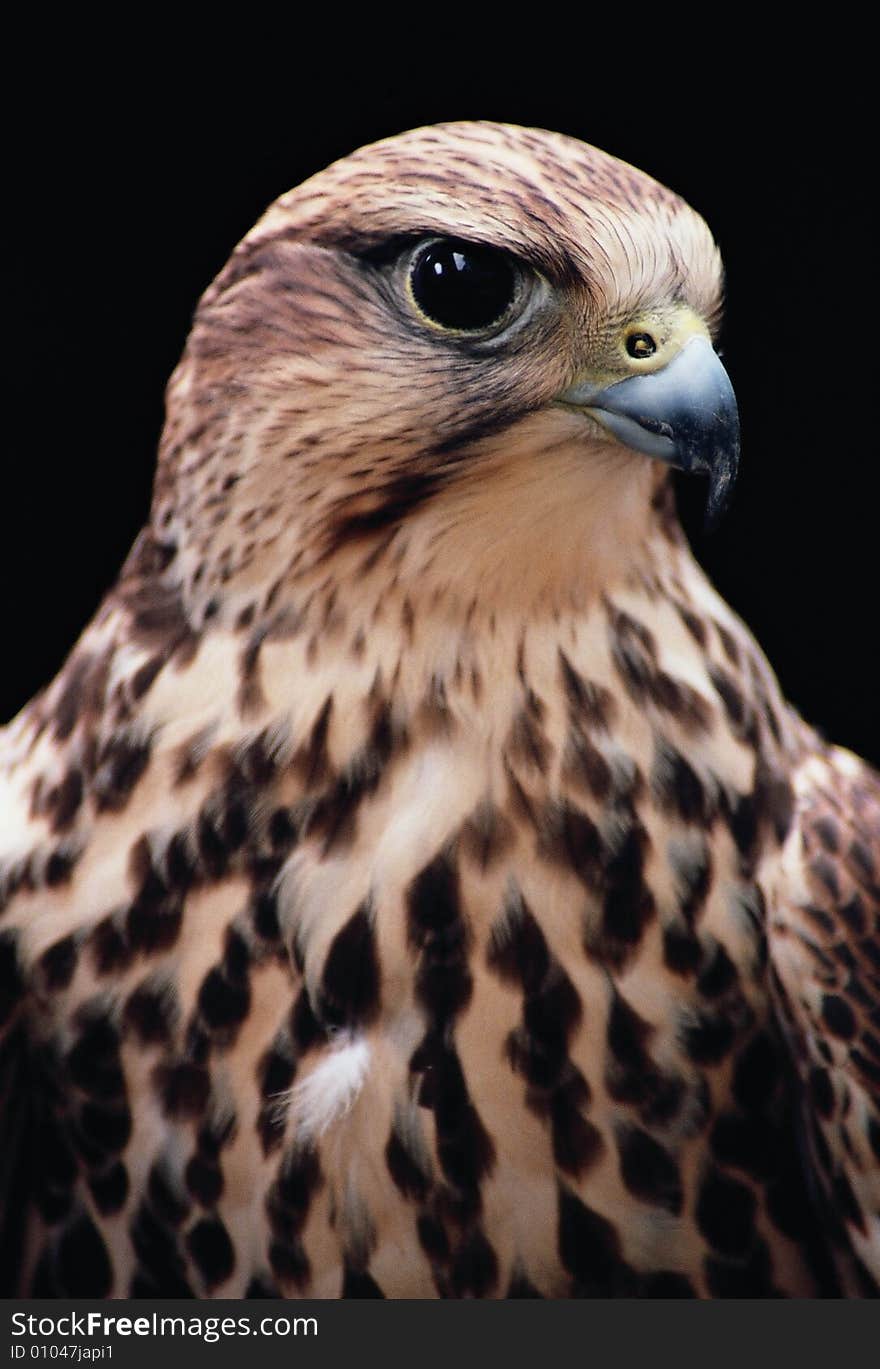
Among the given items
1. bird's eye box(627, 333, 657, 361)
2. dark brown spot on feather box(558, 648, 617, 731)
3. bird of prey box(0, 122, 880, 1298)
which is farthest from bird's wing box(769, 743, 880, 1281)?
bird's eye box(627, 333, 657, 361)

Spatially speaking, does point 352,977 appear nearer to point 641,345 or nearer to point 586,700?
point 586,700

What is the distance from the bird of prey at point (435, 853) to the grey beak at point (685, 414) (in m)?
0.03

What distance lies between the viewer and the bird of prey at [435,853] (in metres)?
1.38

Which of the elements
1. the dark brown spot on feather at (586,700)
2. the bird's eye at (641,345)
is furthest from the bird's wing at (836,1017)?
the bird's eye at (641,345)

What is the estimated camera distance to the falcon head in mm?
1321

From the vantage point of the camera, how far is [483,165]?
134cm

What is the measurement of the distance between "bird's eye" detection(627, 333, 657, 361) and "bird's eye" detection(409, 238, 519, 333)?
109mm

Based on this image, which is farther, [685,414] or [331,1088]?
[331,1088]

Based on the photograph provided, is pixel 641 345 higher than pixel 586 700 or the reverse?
higher

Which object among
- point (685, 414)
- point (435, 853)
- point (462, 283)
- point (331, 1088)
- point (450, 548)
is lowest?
point (331, 1088)

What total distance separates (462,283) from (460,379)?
0.27 feet

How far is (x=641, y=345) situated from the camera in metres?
1.33

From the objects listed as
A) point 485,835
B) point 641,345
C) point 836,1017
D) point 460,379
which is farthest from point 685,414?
point 836,1017

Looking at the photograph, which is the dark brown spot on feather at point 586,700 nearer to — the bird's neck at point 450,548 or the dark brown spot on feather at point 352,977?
the bird's neck at point 450,548
